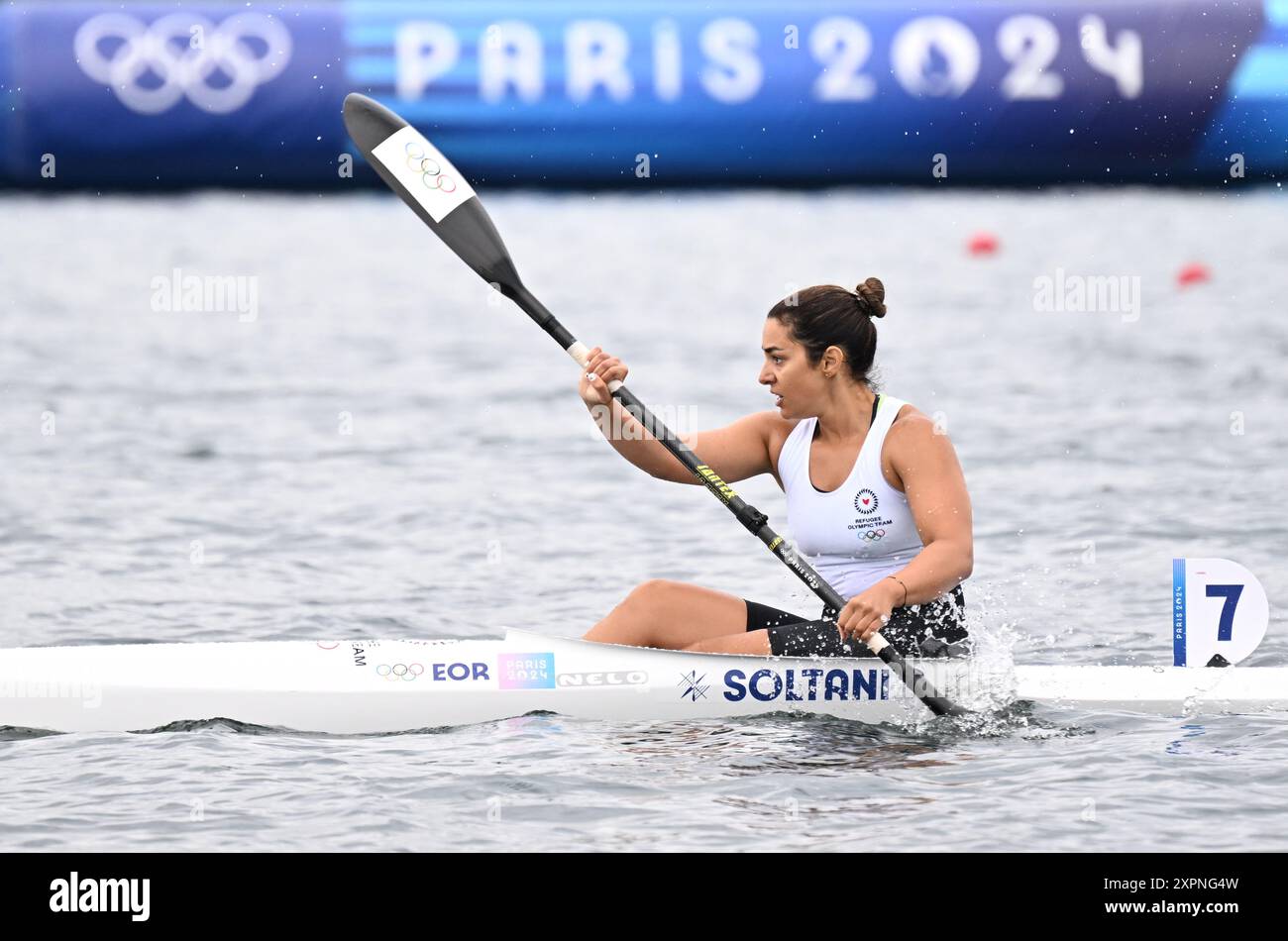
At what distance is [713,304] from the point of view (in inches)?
725

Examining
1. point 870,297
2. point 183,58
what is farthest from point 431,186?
point 183,58

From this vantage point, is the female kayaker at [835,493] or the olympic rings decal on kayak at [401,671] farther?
the olympic rings decal on kayak at [401,671]

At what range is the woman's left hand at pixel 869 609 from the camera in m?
5.36

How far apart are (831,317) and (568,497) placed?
4977mm

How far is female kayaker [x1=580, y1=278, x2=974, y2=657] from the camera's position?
5.44 m

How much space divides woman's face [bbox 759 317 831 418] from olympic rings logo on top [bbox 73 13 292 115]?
14.4 m

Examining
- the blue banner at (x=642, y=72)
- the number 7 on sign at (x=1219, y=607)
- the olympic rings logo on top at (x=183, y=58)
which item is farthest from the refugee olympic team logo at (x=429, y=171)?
the olympic rings logo on top at (x=183, y=58)

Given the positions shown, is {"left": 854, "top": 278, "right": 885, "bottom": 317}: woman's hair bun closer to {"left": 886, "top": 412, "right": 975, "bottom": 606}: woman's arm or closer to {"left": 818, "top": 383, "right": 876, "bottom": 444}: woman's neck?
{"left": 818, "top": 383, "right": 876, "bottom": 444}: woman's neck

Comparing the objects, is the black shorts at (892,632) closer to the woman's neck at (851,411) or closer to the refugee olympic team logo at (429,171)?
the woman's neck at (851,411)

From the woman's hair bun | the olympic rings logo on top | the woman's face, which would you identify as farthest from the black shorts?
the olympic rings logo on top

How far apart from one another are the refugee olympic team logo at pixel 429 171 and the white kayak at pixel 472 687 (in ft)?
5.12

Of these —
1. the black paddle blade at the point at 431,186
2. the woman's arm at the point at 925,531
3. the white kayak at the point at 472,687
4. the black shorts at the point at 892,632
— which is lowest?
the white kayak at the point at 472,687

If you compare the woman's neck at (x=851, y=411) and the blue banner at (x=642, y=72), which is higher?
the blue banner at (x=642, y=72)

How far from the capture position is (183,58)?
19.2 metres
